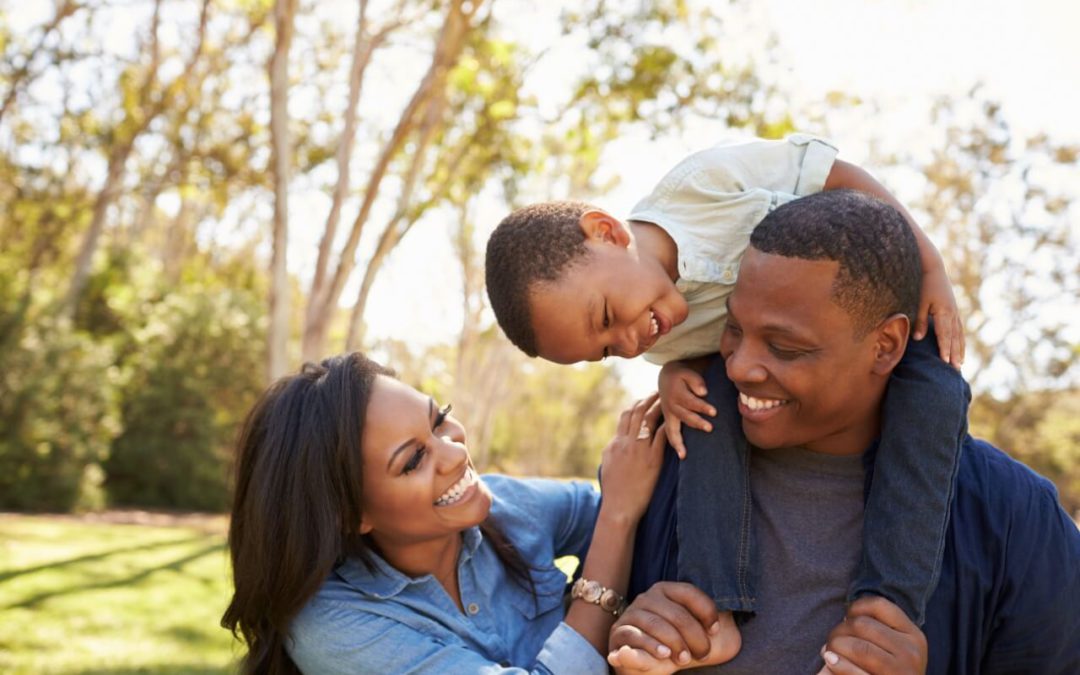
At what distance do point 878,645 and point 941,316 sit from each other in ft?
2.78

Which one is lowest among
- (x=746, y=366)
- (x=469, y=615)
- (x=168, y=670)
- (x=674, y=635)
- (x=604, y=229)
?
(x=168, y=670)

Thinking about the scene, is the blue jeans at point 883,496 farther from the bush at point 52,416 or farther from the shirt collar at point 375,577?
the bush at point 52,416

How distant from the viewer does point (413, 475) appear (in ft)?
9.55

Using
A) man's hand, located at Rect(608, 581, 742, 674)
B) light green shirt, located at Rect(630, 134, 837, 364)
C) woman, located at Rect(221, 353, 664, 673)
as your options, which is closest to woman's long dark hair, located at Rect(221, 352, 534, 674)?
woman, located at Rect(221, 353, 664, 673)

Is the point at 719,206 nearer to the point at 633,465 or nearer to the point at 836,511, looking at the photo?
the point at 633,465

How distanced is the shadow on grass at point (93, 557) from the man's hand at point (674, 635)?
8.87 metres

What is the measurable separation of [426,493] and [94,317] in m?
19.7

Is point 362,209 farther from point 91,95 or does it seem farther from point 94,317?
point 91,95

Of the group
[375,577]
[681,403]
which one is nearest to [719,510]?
[681,403]

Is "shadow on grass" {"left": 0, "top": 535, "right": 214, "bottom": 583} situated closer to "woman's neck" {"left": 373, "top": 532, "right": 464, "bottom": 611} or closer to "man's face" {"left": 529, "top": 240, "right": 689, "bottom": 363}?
"woman's neck" {"left": 373, "top": 532, "right": 464, "bottom": 611}

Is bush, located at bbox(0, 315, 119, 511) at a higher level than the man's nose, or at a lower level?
lower

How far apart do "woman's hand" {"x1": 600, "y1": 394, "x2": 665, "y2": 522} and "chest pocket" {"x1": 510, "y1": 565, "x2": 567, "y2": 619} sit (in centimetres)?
43

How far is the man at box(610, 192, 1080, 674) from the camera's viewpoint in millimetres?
2395

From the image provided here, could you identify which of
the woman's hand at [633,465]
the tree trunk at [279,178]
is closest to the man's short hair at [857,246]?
the woman's hand at [633,465]
